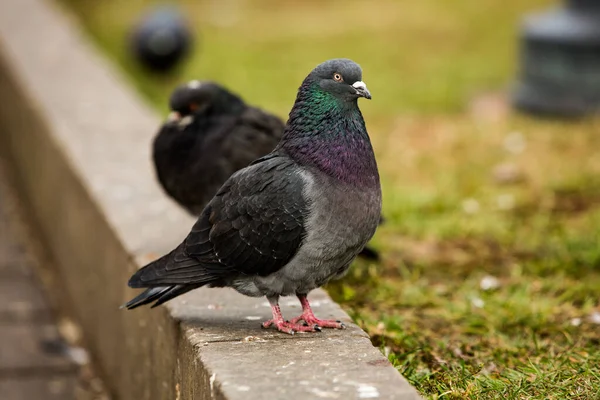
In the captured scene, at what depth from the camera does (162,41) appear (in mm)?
9969

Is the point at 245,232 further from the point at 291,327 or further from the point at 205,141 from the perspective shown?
the point at 205,141

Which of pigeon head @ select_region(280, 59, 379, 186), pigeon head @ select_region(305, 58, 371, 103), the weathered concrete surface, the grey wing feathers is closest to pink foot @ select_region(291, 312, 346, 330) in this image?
the grey wing feathers

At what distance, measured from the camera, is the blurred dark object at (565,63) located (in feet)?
28.0

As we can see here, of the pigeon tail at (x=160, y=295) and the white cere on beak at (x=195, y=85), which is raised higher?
the white cere on beak at (x=195, y=85)

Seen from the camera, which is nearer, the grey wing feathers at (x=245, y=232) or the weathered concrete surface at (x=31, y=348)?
the grey wing feathers at (x=245, y=232)

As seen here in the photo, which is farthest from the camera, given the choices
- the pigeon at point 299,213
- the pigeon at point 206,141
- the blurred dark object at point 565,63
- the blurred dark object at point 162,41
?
the blurred dark object at point 162,41

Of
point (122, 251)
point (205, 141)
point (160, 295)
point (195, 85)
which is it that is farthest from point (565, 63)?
point (160, 295)

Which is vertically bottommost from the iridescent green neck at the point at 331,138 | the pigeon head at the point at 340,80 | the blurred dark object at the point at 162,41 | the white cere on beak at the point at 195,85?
the iridescent green neck at the point at 331,138

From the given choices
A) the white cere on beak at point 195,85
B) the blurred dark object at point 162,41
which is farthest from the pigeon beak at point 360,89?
the blurred dark object at point 162,41

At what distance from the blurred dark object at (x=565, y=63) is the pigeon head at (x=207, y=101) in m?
4.59

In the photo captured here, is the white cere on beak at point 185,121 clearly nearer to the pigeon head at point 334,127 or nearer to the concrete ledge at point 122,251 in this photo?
the concrete ledge at point 122,251

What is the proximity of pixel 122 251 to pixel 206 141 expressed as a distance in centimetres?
63

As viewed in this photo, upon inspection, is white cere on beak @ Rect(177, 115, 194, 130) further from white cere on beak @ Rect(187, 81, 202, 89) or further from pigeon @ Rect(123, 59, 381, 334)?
pigeon @ Rect(123, 59, 381, 334)

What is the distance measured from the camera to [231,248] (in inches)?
136
